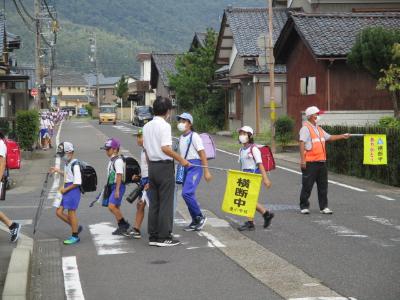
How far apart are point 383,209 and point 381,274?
17.1ft

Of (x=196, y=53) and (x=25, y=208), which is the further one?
(x=196, y=53)

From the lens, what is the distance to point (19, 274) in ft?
23.8

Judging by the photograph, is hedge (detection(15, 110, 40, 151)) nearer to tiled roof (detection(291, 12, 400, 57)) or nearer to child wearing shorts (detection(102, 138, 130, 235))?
tiled roof (detection(291, 12, 400, 57))

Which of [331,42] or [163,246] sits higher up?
[331,42]

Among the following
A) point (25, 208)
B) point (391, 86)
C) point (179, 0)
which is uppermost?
point (179, 0)

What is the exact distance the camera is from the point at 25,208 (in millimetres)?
13828

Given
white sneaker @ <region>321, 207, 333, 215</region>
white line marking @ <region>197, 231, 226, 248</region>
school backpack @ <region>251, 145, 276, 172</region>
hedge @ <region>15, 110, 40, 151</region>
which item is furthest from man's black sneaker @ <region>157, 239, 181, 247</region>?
hedge @ <region>15, 110, 40, 151</region>

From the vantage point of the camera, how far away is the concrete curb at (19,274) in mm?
6512

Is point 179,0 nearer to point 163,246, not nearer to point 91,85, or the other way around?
point 91,85

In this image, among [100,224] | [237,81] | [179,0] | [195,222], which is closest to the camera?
[195,222]

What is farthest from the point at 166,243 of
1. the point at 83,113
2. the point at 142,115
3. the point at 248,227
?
the point at 83,113

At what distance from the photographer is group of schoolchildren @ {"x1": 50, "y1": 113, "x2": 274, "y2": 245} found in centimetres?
972

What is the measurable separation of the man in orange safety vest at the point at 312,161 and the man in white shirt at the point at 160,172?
3298 millimetres

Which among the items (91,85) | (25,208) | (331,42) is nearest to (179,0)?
(91,85)
